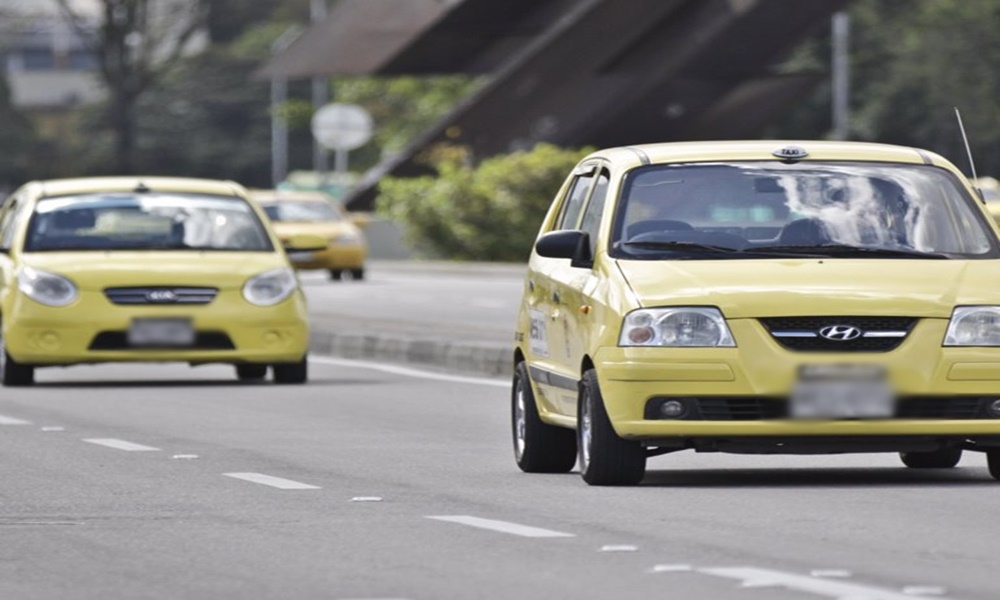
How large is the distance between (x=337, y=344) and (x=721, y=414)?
1437 cm

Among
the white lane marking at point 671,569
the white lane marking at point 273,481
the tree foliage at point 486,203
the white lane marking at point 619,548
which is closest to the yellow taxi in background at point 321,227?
the tree foliage at point 486,203

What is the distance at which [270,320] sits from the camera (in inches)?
798

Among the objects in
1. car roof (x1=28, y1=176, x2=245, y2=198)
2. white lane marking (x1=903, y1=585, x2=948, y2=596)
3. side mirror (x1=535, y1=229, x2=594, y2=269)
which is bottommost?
white lane marking (x1=903, y1=585, x2=948, y2=596)

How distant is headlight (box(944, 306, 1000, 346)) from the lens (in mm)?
11898

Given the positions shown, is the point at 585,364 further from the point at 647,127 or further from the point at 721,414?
the point at 647,127

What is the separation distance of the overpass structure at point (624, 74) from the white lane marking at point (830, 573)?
4402 centimetres

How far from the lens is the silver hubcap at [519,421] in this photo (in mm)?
13539

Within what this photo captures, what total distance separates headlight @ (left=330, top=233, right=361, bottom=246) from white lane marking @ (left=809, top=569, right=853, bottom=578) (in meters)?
35.6

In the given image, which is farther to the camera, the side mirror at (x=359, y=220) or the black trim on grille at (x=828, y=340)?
the side mirror at (x=359, y=220)

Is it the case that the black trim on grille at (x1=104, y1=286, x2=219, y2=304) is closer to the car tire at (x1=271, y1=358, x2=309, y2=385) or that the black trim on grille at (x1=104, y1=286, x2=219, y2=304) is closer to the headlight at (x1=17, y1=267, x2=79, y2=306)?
the headlight at (x1=17, y1=267, x2=79, y2=306)

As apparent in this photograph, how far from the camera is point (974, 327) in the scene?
11945mm

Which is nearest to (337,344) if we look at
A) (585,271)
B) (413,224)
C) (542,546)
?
(585,271)

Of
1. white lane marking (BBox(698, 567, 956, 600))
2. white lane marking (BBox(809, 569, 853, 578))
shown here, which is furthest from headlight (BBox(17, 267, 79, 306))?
white lane marking (BBox(809, 569, 853, 578))

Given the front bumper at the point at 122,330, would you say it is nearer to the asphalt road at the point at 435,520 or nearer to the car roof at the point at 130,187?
the car roof at the point at 130,187
